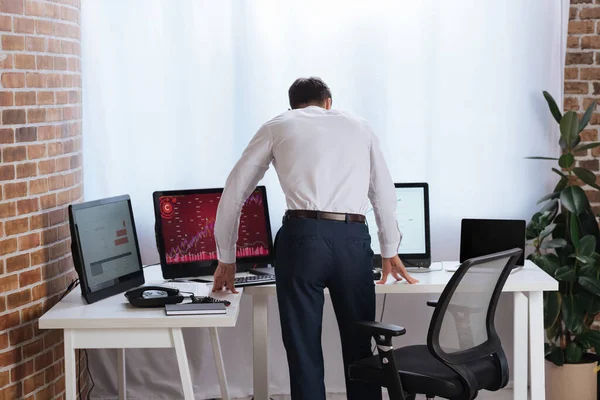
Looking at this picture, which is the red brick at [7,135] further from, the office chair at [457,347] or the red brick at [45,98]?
the office chair at [457,347]

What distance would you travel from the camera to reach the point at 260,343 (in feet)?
12.0

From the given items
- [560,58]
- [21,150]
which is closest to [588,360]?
[560,58]

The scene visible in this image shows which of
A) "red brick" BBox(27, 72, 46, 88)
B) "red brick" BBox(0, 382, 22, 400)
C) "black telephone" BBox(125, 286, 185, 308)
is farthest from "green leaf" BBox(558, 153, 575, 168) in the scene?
"red brick" BBox(0, 382, 22, 400)

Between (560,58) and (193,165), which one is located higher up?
(560,58)

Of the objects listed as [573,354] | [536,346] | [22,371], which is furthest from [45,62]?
[573,354]

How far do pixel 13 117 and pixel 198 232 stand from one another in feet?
3.31

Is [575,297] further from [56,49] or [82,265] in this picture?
[56,49]

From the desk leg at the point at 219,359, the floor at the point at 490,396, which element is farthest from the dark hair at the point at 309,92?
the floor at the point at 490,396

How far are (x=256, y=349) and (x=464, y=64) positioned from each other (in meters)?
1.79

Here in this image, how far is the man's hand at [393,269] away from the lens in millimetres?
3451

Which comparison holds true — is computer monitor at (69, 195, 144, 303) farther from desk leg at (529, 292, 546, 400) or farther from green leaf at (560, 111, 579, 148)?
green leaf at (560, 111, 579, 148)

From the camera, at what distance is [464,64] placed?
14.1ft

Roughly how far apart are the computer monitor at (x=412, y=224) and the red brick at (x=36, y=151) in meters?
1.50

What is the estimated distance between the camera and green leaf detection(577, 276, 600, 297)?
3941 millimetres
